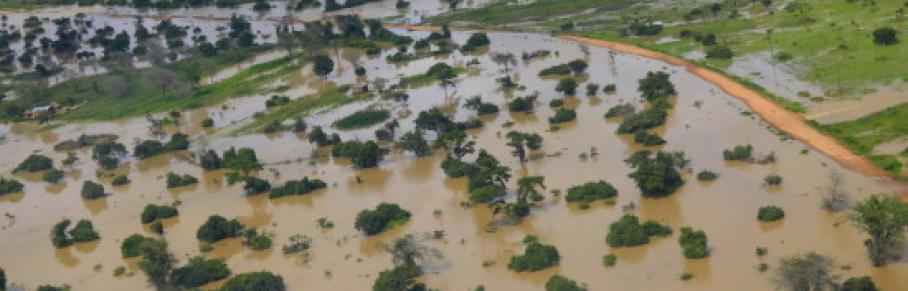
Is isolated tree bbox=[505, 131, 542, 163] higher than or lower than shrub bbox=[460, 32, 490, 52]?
lower

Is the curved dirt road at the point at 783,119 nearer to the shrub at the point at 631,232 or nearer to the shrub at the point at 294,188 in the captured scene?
the shrub at the point at 631,232

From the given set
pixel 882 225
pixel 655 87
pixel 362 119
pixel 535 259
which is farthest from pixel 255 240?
pixel 655 87

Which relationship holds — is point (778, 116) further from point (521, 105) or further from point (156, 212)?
point (156, 212)

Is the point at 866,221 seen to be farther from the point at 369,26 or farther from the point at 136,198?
the point at 369,26

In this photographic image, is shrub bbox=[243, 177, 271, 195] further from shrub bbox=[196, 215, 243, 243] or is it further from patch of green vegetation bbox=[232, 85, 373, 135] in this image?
patch of green vegetation bbox=[232, 85, 373, 135]

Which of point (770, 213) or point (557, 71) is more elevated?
point (557, 71)

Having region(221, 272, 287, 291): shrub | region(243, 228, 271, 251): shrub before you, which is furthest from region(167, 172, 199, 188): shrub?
region(221, 272, 287, 291): shrub

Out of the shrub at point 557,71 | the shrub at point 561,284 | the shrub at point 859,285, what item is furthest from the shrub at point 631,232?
the shrub at point 557,71
